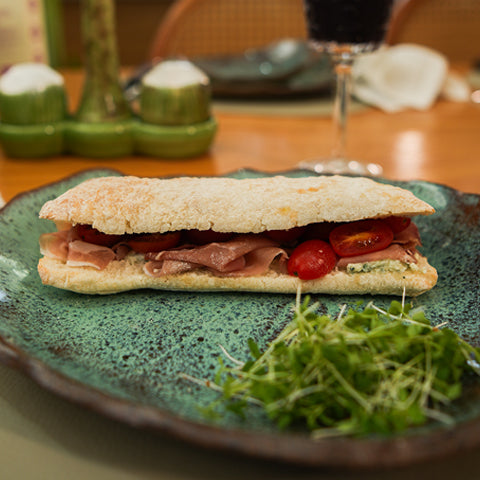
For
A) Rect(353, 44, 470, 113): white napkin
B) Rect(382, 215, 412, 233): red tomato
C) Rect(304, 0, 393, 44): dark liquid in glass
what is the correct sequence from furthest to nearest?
Rect(353, 44, 470, 113): white napkin, Rect(304, 0, 393, 44): dark liquid in glass, Rect(382, 215, 412, 233): red tomato

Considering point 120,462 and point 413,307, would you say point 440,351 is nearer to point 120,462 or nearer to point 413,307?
point 413,307

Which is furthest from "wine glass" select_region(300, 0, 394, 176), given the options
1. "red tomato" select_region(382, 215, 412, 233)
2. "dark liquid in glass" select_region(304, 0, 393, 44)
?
"red tomato" select_region(382, 215, 412, 233)

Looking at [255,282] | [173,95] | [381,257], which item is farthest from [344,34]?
[255,282]

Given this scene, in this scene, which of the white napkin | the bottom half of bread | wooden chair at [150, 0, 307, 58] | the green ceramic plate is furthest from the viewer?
wooden chair at [150, 0, 307, 58]

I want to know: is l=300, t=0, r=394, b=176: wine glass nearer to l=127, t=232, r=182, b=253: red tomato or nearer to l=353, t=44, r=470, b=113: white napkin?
l=127, t=232, r=182, b=253: red tomato

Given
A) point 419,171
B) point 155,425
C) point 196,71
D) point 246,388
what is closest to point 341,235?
point 246,388

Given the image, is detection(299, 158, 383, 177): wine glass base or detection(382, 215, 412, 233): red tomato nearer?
detection(382, 215, 412, 233): red tomato
